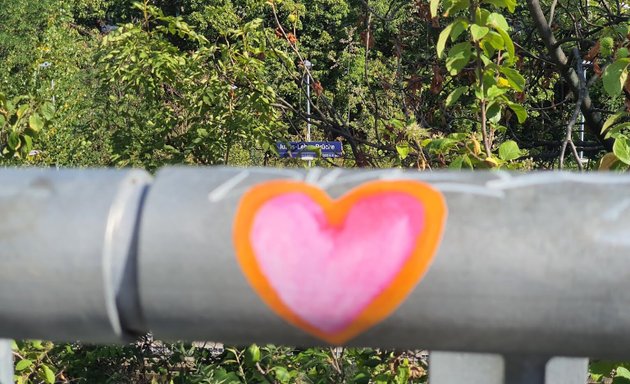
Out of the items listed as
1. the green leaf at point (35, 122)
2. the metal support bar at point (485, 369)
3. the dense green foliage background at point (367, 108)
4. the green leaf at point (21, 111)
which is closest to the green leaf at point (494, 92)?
the dense green foliage background at point (367, 108)

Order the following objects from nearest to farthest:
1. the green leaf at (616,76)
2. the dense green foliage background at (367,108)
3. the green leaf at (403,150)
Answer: the green leaf at (616,76) < the dense green foliage background at (367,108) < the green leaf at (403,150)

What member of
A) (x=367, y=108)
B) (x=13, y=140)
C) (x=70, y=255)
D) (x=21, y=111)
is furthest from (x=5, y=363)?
(x=367, y=108)

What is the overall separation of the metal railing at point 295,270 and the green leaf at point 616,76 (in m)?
1.42

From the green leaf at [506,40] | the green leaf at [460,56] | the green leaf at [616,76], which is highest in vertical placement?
the green leaf at [506,40]

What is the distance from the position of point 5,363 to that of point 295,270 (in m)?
0.56

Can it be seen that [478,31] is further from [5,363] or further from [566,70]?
[5,363]

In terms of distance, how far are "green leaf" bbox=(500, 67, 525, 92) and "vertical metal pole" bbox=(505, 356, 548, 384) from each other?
1.45 m

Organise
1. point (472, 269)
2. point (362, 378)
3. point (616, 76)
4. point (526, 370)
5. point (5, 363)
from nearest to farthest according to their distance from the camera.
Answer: point (472, 269) < point (526, 370) < point (5, 363) < point (616, 76) < point (362, 378)

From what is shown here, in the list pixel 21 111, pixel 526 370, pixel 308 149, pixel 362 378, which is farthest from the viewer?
pixel 308 149

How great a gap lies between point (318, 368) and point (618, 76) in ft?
5.07

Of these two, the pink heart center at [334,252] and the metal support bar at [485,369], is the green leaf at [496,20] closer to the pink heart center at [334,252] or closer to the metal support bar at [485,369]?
the metal support bar at [485,369]

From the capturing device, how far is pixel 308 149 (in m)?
3.67

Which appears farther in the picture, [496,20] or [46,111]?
[46,111]

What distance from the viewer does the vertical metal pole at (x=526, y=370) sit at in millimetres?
928
